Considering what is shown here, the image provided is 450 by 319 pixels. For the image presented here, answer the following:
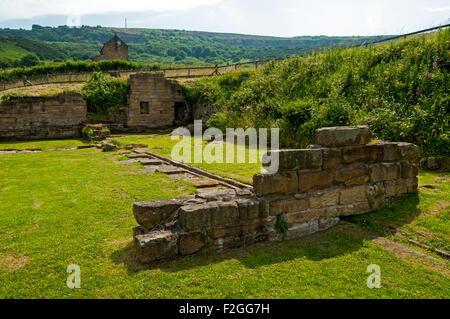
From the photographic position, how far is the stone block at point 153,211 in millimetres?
5660

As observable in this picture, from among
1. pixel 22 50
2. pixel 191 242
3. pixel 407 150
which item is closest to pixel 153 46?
pixel 22 50

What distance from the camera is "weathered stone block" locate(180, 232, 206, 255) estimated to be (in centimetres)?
537

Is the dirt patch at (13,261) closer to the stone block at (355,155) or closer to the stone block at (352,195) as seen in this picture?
the stone block at (352,195)

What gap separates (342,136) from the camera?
679cm

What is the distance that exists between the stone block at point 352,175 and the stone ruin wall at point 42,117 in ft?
68.9

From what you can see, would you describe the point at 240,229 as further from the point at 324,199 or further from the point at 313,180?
the point at 324,199

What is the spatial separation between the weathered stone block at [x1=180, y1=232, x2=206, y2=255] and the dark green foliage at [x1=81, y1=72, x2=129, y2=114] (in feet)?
72.4

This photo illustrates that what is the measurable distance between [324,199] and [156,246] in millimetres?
3338

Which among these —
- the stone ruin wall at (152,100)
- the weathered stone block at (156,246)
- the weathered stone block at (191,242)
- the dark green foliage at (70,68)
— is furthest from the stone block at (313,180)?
the dark green foliage at (70,68)

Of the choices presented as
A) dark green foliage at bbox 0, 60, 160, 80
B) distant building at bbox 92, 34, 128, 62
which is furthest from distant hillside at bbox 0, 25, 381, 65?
dark green foliage at bbox 0, 60, 160, 80
